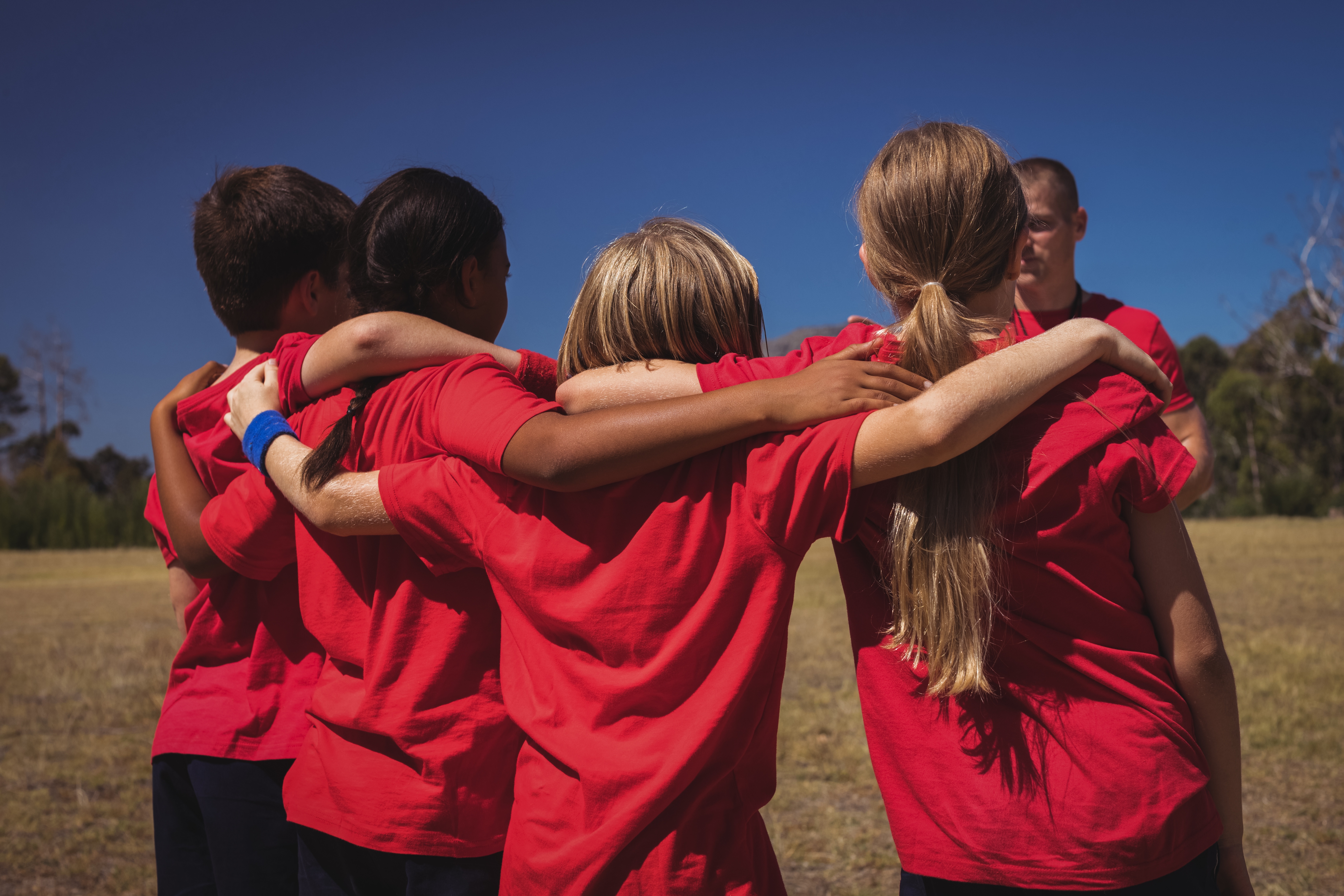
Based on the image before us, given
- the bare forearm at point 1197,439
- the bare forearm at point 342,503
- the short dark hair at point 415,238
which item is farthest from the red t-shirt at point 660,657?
the bare forearm at point 1197,439

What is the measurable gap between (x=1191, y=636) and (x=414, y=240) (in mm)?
1595

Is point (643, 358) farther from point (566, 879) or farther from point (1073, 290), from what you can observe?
point (1073, 290)

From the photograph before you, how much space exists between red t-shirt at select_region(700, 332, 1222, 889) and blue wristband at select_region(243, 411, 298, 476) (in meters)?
1.15

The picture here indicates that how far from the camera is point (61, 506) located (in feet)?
82.6

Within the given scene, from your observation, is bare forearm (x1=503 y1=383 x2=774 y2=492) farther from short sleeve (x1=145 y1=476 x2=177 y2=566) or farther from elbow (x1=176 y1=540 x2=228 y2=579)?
short sleeve (x1=145 y1=476 x2=177 y2=566)

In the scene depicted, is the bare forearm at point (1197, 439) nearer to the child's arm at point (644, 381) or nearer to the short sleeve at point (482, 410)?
the child's arm at point (644, 381)

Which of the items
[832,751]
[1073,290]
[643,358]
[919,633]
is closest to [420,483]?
[643,358]

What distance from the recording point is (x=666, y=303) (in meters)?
1.60

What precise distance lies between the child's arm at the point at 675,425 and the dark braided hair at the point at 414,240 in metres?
0.58

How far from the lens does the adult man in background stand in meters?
3.01

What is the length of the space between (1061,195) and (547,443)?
2582mm

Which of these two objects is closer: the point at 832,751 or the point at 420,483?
the point at 420,483

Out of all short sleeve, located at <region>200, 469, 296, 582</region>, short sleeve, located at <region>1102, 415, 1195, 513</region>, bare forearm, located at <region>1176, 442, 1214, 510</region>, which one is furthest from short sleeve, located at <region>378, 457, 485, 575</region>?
bare forearm, located at <region>1176, 442, 1214, 510</region>

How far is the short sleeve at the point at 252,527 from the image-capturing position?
1.86 meters
